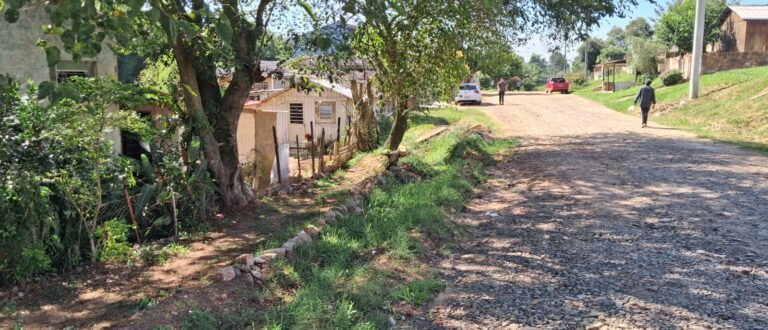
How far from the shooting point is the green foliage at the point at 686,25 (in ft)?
119

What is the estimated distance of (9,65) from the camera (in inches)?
328

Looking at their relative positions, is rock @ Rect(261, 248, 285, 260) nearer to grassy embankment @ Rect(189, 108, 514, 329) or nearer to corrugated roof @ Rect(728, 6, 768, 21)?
grassy embankment @ Rect(189, 108, 514, 329)

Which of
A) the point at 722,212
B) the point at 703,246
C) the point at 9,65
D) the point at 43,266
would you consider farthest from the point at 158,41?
the point at 722,212

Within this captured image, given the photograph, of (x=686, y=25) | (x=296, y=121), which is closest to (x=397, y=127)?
(x=296, y=121)

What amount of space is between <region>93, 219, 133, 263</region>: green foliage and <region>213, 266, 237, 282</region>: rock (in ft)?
5.21

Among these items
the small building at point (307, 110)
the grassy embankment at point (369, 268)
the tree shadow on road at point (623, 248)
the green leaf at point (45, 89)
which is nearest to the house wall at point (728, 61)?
the small building at point (307, 110)

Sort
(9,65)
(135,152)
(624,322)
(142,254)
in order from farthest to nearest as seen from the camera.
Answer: (135,152) → (9,65) → (142,254) → (624,322)

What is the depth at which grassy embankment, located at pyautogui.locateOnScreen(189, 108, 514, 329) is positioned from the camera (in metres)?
4.44

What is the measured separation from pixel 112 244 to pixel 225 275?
1.84 m

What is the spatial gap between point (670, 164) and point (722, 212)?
379 cm

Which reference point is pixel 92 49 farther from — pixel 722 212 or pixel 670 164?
pixel 670 164

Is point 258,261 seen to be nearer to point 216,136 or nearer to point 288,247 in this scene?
point 288,247

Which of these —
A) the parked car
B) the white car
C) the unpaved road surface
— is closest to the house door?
the white car

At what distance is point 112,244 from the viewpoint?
6289 millimetres
